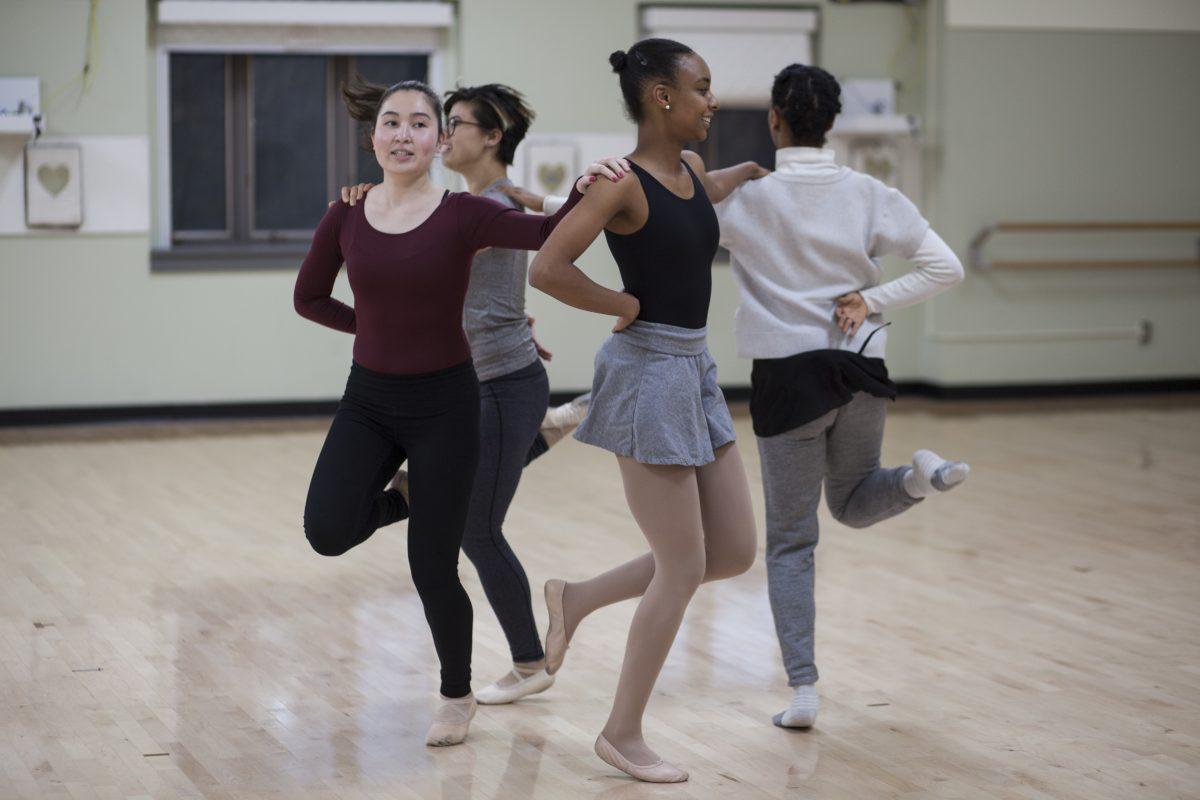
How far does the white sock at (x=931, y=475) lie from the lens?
3172 millimetres

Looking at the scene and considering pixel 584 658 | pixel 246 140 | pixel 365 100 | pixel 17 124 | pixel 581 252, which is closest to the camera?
pixel 581 252

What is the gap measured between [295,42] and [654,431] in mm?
6070

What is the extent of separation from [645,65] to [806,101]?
0.60 m

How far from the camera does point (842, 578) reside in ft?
15.6

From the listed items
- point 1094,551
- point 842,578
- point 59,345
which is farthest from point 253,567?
point 59,345

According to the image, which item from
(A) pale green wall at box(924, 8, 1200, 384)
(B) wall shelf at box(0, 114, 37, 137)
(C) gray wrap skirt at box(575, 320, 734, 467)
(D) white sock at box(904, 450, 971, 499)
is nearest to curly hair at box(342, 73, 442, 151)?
(C) gray wrap skirt at box(575, 320, 734, 467)

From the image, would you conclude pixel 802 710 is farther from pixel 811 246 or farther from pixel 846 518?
pixel 811 246

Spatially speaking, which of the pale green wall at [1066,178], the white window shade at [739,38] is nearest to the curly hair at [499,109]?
the white window shade at [739,38]

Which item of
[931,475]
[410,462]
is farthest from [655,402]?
[931,475]

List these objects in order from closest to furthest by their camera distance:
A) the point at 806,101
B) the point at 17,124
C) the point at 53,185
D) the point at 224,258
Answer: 1. the point at 806,101
2. the point at 17,124
3. the point at 53,185
4. the point at 224,258

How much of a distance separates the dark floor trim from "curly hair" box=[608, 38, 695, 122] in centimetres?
573

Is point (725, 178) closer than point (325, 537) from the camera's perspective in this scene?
No

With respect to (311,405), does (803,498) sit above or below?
above

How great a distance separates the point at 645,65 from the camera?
2.79 meters
